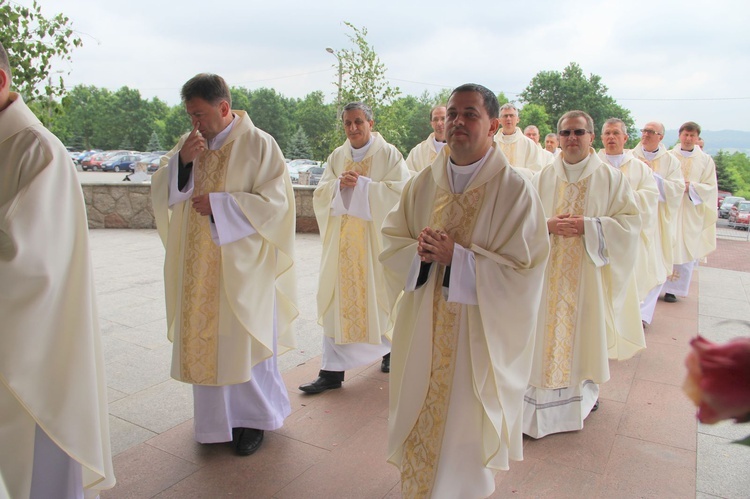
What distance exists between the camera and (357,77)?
1141cm

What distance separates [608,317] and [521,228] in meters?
1.84

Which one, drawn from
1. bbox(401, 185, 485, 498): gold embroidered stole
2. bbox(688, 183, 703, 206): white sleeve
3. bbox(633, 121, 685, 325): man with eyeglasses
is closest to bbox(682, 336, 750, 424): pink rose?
bbox(401, 185, 485, 498): gold embroidered stole

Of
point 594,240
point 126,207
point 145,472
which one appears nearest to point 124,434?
point 145,472

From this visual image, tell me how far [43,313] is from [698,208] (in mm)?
8473

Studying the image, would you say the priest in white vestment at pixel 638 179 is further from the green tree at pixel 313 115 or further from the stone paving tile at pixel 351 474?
the green tree at pixel 313 115

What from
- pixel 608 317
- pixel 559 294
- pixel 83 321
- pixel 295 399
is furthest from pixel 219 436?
pixel 608 317

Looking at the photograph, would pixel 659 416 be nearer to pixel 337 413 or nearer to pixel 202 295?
pixel 337 413

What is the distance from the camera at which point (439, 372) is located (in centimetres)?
279

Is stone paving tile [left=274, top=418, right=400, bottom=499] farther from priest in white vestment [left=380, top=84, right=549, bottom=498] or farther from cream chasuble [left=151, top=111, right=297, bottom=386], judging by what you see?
cream chasuble [left=151, top=111, right=297, bottom=386]

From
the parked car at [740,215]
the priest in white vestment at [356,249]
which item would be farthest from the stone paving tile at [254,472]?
the parked car at [740,215]

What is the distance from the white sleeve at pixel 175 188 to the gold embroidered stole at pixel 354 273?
1567 millimetres

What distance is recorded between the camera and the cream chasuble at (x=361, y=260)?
482cm

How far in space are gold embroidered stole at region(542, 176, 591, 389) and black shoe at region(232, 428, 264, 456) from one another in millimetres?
1956

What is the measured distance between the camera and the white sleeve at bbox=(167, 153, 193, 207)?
359 cm
